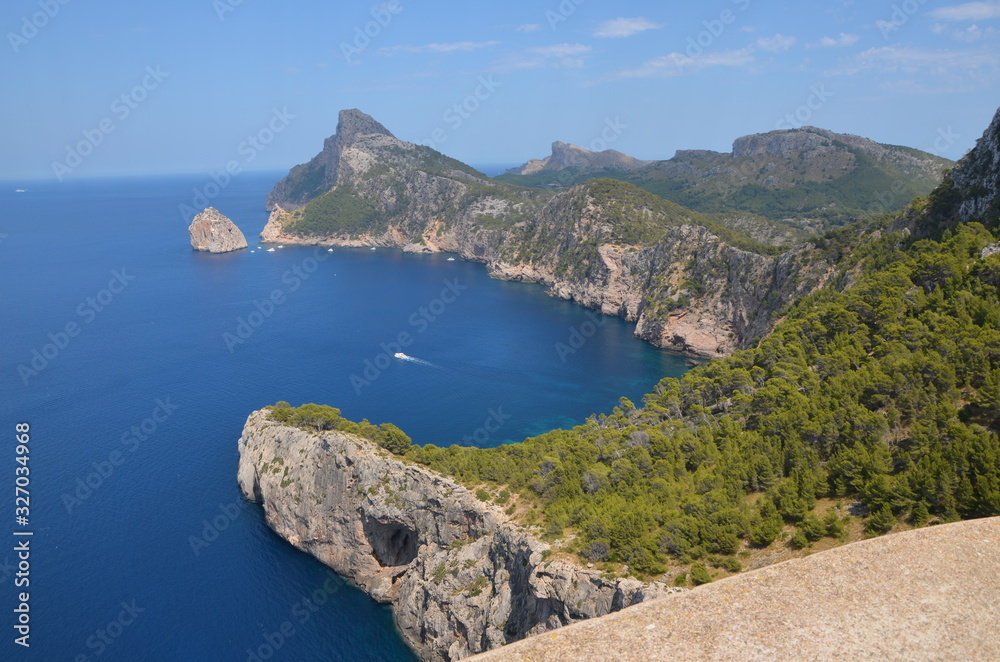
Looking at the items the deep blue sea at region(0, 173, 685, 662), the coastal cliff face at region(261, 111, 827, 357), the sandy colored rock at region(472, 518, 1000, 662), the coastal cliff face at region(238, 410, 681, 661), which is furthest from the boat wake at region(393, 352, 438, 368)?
the sandy colored rock at region(472, 518, 1000, 662)

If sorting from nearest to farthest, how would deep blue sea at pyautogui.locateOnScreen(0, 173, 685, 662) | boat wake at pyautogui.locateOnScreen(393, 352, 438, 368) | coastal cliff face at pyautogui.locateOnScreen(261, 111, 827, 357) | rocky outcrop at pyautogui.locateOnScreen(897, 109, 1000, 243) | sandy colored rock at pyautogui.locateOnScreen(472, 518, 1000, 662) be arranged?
sandy colored rock at pyautogui.locateOnScreen(472, 518, 1000, 662) < deep blue sea at pyautogui.locateOnScreen(0, 173, 685, 662) < rocky outcrop at pyautogui.locateOnScreen(897, 109, 1000, 243) < boat wake at pyautogui.locateOnScreen(393, 352, 438, 368) < coastal cliff face at pyautogui.locateOnScreen(261, 111, 827, 357)

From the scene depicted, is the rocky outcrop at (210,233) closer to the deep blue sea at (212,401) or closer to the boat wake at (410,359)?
the deep blue sea at (212,401)

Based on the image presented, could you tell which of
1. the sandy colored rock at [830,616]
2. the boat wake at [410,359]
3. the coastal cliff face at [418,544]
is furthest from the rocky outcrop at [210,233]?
the sandy colored rock at [830,616]

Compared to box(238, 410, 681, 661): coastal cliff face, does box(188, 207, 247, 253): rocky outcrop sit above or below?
below

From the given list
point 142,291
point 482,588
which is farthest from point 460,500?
point 142,291

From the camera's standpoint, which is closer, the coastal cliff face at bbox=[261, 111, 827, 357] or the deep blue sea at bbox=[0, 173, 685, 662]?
the deep blue sea at bbox=[0, 173, 685, 662]

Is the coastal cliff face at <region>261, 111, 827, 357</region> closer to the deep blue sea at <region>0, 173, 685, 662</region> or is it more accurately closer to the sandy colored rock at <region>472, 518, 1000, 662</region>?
the deep blue sea at <region>0, 173, 685, 662</region>

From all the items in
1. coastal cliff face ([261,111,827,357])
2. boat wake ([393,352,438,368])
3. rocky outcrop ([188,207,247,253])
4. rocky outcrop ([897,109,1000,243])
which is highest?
rocky outcrop ([897,109,1000,243])
